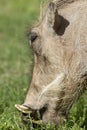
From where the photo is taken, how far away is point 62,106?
15.7ft

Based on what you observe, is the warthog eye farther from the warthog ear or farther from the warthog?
the warthog ear

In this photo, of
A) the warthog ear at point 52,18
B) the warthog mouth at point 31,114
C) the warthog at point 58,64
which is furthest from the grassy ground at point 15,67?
the warthog ear at point 52,18

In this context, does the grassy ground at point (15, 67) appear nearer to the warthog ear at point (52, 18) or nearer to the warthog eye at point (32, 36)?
the warthog eye at point (32, 36)

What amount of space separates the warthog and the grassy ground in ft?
0.59

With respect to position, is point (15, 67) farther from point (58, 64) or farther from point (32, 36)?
point (58, 64)

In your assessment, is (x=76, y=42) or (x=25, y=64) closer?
(x=76, y=42)

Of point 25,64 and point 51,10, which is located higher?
point 51,10

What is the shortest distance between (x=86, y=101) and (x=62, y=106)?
1051mm

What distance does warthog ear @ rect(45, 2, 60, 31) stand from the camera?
182 inches

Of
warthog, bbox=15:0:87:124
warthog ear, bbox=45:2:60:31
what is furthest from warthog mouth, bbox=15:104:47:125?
warthog ear, bbox=45:2:60:31

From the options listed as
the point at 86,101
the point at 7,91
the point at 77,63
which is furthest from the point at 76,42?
the point at 7,91

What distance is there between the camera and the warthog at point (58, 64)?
4.63m

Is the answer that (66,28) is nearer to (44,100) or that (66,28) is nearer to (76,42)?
Result: (76,42)

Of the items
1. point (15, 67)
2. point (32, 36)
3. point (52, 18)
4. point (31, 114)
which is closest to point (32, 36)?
point (32, 36)
